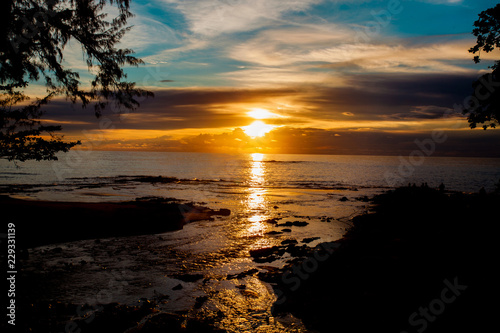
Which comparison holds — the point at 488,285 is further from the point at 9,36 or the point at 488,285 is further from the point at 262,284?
the point at 9,36

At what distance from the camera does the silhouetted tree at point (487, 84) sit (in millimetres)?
15422

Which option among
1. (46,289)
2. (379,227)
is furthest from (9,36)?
(379,227)

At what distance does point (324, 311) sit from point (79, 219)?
16.2 meters

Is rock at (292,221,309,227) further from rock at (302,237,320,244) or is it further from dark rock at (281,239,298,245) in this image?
dark rock at (281,239,298,245)

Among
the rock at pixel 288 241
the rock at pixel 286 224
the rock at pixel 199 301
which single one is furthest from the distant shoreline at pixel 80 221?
the rock at pixel 199 301

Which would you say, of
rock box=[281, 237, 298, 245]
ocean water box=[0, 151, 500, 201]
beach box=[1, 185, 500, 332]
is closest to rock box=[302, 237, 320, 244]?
rock box=[281, 237, 298, 245]

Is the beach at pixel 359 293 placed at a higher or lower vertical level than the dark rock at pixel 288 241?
higher

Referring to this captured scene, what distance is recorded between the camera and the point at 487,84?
15.9 m

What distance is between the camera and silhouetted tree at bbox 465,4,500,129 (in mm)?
15422

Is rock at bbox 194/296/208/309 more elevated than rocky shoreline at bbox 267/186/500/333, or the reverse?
rocky shoreline at bbox 267/186/500/333

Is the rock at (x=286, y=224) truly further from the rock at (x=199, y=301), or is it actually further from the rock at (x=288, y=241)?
the rock at (x=199, y=301)

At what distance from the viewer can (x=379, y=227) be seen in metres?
19.0

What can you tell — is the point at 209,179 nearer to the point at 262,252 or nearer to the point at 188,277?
the point at 262,252

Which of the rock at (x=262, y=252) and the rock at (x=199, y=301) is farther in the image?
the rock at (x=262, y=252)
